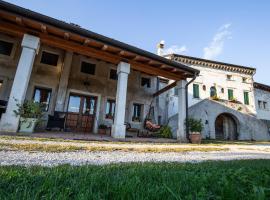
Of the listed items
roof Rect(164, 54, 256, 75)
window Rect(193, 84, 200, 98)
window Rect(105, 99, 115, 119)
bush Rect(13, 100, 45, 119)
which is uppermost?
roof Rect(164, 54, 256, 75)

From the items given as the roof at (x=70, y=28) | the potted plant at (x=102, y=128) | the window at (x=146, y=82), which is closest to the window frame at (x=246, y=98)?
the window at (x=146, y=82)

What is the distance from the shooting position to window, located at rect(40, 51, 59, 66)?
11.6 meters

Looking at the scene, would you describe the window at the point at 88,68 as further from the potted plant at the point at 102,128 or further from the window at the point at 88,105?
the potted plant at the point at 102,128

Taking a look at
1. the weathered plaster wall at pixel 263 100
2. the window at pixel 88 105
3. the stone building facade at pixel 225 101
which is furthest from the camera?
the weathered plaster wall at pixel 263 100

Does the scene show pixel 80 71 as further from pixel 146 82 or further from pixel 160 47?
pixel 160 47

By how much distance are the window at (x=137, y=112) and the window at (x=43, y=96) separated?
5.69 metres

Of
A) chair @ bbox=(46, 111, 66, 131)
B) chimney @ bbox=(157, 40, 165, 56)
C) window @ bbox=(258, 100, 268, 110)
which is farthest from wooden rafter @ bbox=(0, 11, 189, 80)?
window @ bbox=(258, 100, 268, 110)

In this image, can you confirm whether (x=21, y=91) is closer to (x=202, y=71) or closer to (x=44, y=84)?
(x=44, y=84)

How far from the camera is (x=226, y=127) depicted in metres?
20.1

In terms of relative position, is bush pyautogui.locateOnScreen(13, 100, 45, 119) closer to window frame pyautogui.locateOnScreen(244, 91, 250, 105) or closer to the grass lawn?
the grass lawn

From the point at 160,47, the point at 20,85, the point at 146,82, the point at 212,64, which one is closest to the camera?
the point at 20,85

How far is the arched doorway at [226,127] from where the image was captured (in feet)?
64.6

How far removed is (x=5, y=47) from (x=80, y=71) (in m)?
4.25

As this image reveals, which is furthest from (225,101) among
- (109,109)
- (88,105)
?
(88,105)
